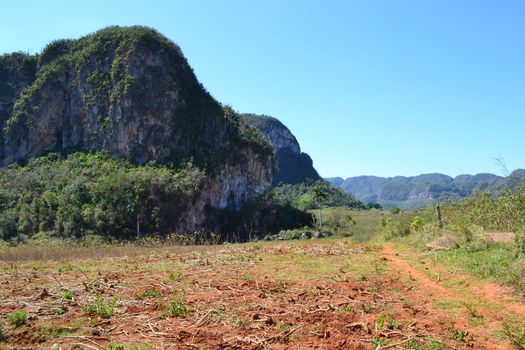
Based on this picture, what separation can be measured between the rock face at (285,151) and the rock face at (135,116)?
76.9 m

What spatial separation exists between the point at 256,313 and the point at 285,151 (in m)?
153

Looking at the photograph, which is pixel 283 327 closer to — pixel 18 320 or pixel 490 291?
pixel 18 320

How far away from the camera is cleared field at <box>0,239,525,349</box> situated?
6.64 m

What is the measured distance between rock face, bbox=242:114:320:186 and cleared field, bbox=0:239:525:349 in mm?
133525

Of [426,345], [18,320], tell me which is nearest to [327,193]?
[18,320]

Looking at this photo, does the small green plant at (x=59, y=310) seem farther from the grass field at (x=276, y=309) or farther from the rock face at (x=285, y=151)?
the rock face at (x=285, y=151)

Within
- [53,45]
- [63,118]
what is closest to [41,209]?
[63,118]

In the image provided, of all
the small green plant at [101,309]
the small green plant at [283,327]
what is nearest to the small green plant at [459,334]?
the small green plant at [283,327]

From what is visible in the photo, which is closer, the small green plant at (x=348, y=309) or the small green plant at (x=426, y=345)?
the small green plant at (x=426, y=345)

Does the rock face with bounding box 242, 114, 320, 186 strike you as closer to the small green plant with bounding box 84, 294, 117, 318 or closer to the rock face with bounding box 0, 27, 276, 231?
the rock face with bounding box 0, 27, 276, 231

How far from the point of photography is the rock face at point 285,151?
492 feet

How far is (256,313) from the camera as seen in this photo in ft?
26.0

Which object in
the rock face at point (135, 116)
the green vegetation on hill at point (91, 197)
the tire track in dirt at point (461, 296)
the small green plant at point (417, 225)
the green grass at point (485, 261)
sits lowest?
the tire track in dirt at point (461, 296)

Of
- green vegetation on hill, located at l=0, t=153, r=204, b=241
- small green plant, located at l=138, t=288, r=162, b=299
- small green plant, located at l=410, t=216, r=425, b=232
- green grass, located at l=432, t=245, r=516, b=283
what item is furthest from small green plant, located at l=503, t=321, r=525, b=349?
green vegetation on hill, located at l=0, t=153, r=204, b=241
